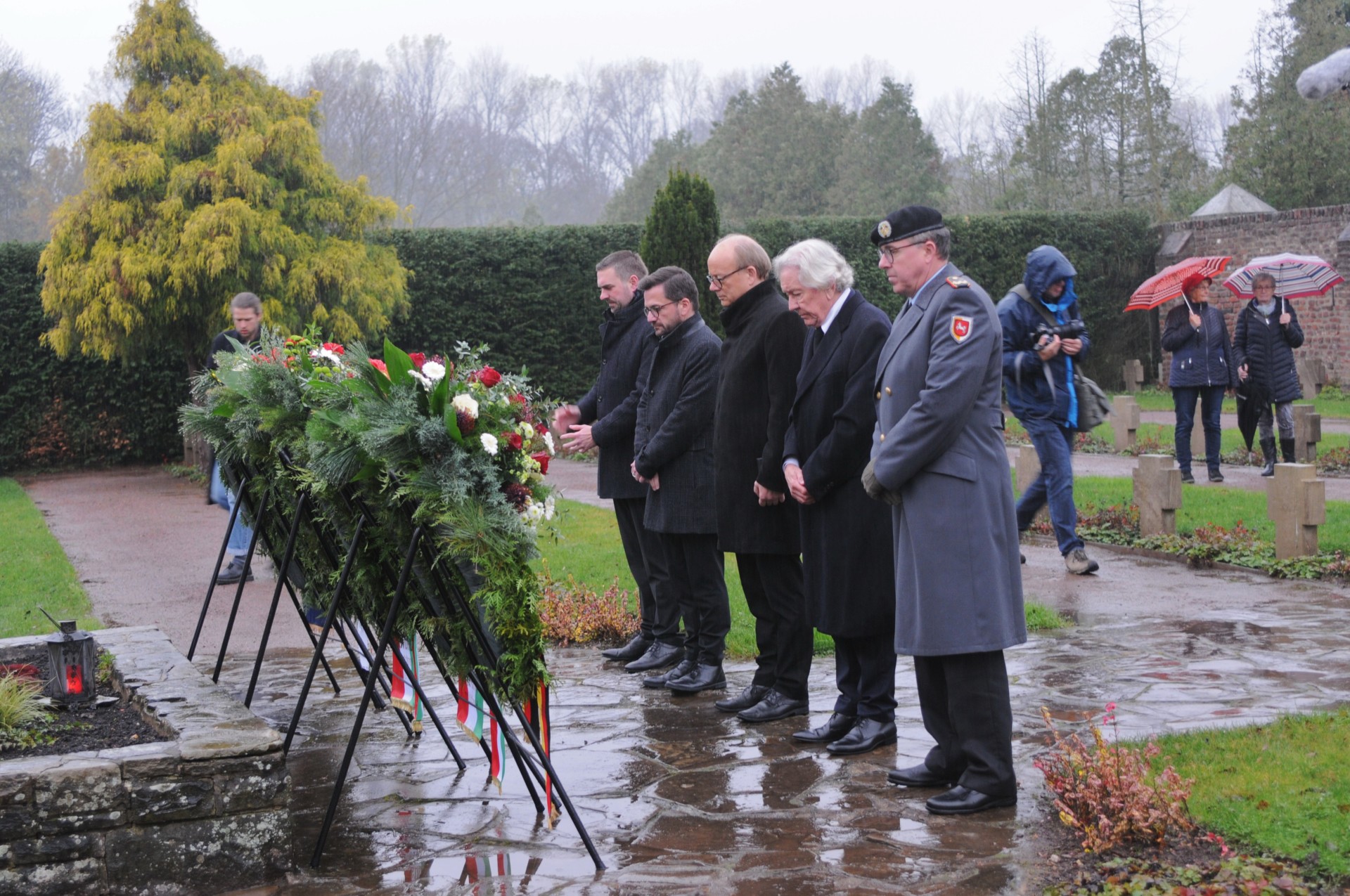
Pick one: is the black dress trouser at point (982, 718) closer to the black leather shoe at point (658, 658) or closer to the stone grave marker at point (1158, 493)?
the black leather shoe at point (658, 658)

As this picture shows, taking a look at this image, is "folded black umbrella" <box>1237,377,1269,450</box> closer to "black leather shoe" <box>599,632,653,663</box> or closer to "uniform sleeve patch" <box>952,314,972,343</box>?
"black leather shoe" <box>599,632,653,663</box>

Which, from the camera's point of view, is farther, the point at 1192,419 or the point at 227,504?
the point at 1192,419

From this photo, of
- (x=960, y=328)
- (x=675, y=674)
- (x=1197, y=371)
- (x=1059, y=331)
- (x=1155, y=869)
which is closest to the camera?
(x=1155, y=869)

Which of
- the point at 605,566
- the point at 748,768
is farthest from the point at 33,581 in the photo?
the point at 748,768

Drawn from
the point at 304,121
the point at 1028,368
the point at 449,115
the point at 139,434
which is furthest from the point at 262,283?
the point at 449,115

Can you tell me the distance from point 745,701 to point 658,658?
110cm

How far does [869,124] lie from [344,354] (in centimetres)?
3292

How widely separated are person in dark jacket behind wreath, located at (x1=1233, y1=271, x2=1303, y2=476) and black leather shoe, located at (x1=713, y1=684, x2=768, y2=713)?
8888mm

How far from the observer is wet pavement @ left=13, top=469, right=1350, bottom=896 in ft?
12.6

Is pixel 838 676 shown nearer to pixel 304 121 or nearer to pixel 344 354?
pixel 344 354

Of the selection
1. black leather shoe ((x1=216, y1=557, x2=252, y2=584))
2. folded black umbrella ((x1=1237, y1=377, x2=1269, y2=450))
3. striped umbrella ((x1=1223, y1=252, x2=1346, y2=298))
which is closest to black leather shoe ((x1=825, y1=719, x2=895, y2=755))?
black leather shoe ((x1=216, y1=557, x2=252, y2=584))

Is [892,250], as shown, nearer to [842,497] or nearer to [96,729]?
[842,497]

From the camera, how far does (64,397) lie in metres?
18.3

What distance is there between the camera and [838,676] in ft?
17.1
